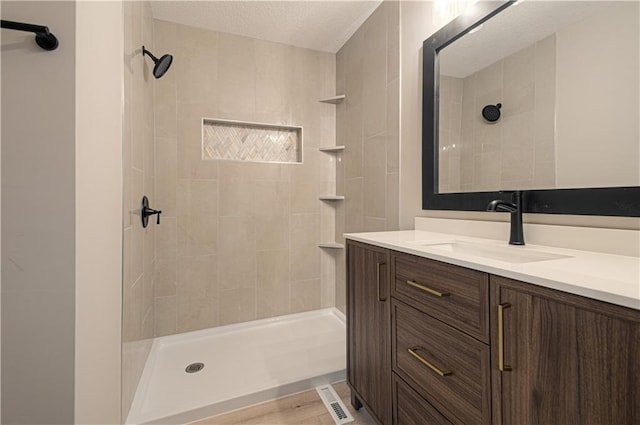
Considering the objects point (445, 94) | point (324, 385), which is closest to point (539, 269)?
point (445, 94)

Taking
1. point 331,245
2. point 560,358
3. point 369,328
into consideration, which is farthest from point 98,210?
point 331,245

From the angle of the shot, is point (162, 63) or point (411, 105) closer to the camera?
point (162, 63)

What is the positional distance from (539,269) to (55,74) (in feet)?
4.88

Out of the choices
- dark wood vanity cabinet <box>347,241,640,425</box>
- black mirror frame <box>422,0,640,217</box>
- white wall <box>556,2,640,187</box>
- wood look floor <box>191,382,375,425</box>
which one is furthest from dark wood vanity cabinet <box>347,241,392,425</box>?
white wall <box>556,2,640,187</box>

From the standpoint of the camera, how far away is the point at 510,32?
119 centimetres

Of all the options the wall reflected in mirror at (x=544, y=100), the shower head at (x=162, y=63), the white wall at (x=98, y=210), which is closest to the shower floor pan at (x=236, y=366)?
the white wall at (x=98, y=210)

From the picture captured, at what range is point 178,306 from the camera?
6.99 ft

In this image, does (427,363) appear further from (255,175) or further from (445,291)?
(255,175)

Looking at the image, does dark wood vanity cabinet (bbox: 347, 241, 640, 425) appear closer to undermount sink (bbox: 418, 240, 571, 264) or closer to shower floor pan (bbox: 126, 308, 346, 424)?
undermount sink (bbox: 418, 240, 571, 264)

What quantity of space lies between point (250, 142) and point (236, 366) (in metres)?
1.73

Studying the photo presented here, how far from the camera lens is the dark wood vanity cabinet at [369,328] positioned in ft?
3.68

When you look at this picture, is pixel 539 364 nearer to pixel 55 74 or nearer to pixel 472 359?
pixel 472 359

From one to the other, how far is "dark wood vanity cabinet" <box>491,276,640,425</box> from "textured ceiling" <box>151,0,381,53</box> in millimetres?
2114

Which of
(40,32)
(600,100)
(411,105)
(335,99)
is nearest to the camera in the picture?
(40,32)
